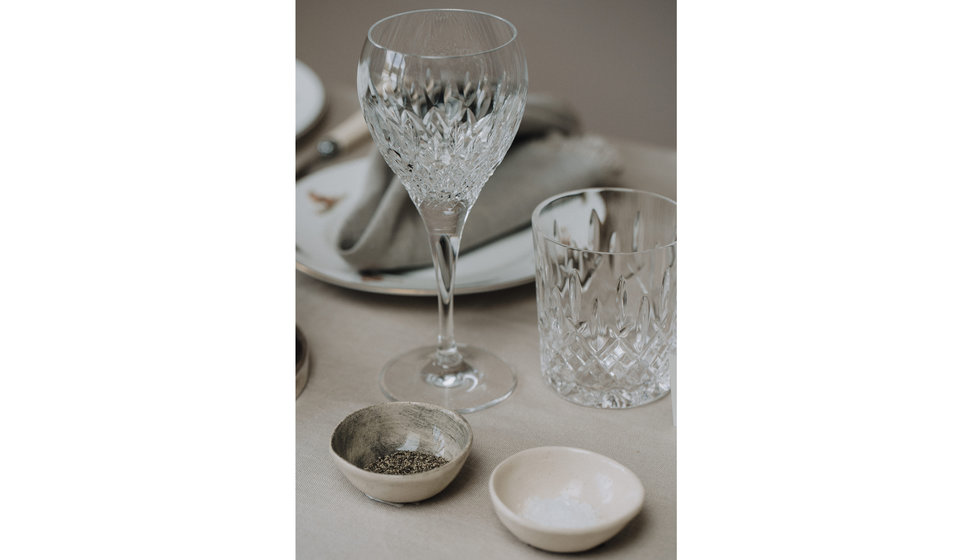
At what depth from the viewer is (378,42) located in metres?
0.54

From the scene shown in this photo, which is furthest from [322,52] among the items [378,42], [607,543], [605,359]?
[607,543]

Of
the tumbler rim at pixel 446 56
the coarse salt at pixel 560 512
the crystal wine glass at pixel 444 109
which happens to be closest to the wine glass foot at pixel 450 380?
the crystal wine glass at pixel 444 109

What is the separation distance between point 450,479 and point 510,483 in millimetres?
35

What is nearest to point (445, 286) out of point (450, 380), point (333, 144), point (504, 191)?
point (450, 380)

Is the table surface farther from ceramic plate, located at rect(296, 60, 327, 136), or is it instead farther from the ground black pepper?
ceramic plate, located at rect(296, 60, 327, 136)

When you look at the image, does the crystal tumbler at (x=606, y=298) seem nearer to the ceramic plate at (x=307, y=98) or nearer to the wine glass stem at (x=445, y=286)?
the wine glass stem at (x=445, y=286)

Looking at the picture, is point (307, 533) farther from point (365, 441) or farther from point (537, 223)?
point (537, 223)

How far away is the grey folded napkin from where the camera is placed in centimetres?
71

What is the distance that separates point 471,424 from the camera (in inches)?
22.9

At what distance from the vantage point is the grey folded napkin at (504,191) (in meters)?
0.71

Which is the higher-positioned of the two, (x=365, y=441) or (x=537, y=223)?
(x=537, y=223)

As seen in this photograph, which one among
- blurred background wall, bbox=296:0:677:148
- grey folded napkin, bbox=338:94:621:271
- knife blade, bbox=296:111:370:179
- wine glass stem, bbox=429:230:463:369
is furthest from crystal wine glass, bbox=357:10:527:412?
knife blade, bbox=296:111:370:179

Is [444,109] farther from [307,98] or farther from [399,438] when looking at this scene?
[307,98]

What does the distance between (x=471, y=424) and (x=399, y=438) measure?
6cm
